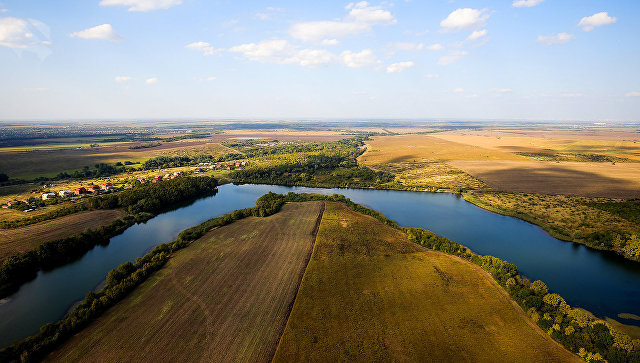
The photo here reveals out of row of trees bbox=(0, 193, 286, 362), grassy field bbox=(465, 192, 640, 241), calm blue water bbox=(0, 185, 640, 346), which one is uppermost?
grassy field bbox=(465, 192, 640, 241)

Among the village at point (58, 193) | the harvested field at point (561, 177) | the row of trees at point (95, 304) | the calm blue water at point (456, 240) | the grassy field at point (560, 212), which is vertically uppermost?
the harvested field at point (561, 177)

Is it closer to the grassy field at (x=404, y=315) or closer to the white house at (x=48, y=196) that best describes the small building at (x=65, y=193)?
the white house at (x=48, y=196)

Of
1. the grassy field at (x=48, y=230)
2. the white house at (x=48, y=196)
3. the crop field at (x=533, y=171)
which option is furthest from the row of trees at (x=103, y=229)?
the crop field at (x=533, y=171)

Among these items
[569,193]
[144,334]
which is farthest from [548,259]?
[144,334]

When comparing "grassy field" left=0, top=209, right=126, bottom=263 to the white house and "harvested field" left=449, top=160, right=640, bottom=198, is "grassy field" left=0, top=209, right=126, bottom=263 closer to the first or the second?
the white house

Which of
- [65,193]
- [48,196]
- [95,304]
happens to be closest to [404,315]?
[95,304]

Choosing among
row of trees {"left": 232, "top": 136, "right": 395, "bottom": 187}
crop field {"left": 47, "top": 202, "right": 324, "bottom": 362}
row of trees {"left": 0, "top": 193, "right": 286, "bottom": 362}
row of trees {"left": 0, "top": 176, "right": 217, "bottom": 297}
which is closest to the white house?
row of trees {"left": 0, "top": 176, "right": 217, "bottom": 297}
